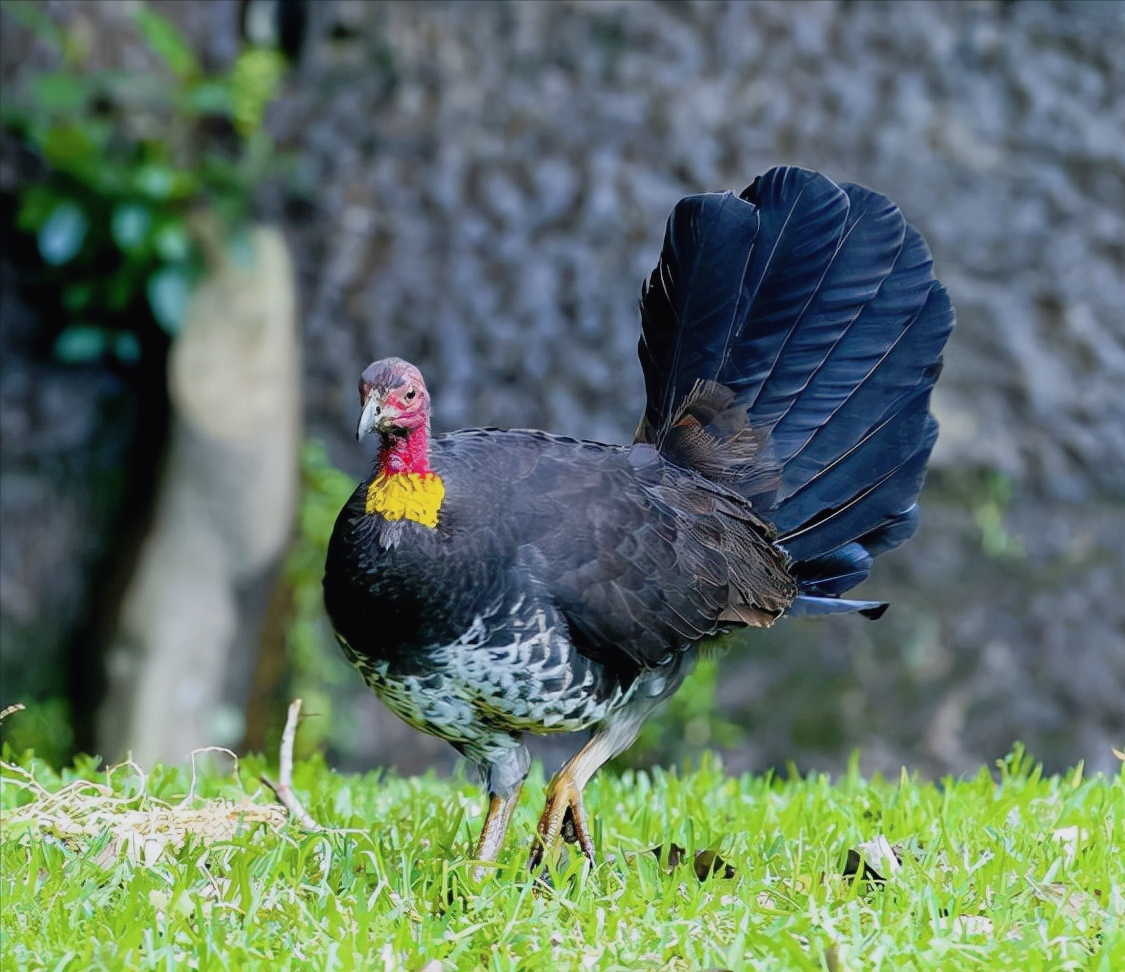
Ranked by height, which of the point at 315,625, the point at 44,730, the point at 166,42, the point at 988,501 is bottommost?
the point at 44,730

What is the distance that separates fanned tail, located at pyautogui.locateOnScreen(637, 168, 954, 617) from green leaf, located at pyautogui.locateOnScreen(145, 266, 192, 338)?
10.5ft

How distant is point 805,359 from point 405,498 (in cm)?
147

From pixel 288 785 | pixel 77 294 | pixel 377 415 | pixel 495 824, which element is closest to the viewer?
pixel 377 415

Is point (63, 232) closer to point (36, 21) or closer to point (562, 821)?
point (36, 21)

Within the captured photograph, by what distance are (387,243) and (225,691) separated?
7.88 feet

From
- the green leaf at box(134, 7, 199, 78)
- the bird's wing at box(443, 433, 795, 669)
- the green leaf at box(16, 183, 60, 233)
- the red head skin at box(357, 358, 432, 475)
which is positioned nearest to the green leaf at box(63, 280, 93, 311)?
the green leaf at box(16, 183, 60, 233)

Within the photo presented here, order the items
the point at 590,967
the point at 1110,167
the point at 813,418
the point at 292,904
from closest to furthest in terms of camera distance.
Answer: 1. the point at 590,967
2. the point at 292,904
3. the point at 813,418
4. the point at 1110,167

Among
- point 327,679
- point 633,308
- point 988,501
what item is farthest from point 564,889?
point 988,501

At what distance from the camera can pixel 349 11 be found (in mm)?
7074

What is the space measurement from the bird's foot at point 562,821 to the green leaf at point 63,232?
4.15 metres

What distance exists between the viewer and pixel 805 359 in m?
4.23

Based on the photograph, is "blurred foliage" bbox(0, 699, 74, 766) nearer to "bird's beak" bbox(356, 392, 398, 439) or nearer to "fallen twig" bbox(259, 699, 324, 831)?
"fallen twig" bbox(259, 699, 324, 831)

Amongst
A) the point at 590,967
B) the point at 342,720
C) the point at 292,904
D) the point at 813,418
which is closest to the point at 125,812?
the point at 292,904

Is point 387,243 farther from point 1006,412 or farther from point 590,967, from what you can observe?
point 590,967
